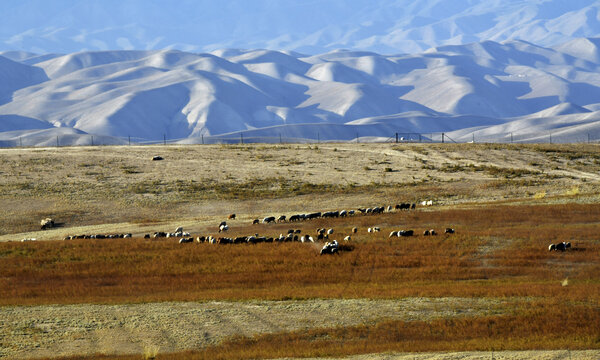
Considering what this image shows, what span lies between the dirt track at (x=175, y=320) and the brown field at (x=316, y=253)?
0.57 feet

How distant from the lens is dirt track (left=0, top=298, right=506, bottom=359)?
86.5 feet

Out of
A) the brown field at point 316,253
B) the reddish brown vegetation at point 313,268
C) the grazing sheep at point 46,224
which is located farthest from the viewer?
the grazing sheep at point 46,224

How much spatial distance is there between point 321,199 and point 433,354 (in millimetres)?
48371

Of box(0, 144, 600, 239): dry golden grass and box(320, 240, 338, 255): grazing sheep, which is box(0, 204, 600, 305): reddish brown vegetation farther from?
box(0, 144, 600, 239): dry golden grass

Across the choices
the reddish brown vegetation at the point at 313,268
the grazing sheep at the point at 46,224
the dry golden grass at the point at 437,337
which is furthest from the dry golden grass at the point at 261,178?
the dry golden grass at the point at 437,337

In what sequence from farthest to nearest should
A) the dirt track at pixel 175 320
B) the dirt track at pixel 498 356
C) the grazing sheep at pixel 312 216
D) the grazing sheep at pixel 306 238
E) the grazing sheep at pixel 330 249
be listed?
the grazing sheep at pixel 312 216
the grazing sheep at pixel 306 238
the grazing sheep at pixel 330 249
the dirt track at pixel 175 320
the dirt track at pixel 498 356

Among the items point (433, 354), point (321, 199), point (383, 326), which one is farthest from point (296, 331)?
point (321, 199)

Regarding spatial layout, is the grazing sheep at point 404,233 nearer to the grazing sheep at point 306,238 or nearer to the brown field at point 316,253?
the brown field at point 316,253

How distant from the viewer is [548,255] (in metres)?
39.9

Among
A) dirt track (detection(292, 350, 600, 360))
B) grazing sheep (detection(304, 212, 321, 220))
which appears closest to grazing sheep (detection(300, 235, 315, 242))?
grazing sheep (detection(304, 212, 321, 220))

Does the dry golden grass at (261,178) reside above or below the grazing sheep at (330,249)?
above

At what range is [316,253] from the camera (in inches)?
1662

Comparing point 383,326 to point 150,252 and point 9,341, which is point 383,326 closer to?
point 9,341

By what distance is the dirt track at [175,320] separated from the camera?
2638 centimetres
